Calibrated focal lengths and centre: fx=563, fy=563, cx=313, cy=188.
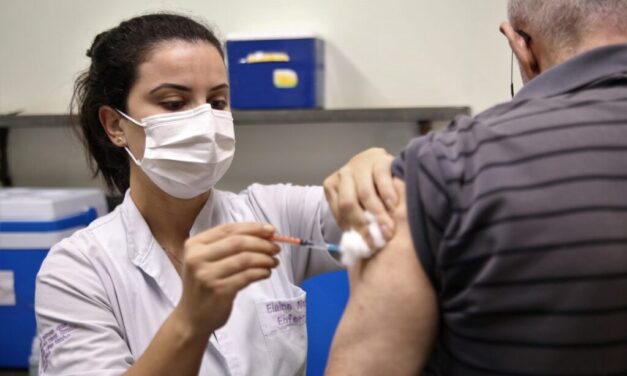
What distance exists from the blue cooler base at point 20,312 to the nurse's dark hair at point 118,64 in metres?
0.82

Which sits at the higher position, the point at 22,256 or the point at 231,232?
the point at 231,232

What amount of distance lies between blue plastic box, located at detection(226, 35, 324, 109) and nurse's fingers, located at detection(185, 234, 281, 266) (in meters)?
1.41

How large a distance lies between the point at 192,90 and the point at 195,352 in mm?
581

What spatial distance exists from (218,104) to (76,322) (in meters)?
0.56

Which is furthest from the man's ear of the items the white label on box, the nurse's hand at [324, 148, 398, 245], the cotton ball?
the white label on box

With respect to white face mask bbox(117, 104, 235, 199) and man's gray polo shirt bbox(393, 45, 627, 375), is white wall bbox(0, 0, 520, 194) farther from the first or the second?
man's gray polo shirt bbox(393, 45, 627, 375)

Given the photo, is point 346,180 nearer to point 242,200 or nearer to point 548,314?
point 548,314

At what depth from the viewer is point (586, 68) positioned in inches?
28.4

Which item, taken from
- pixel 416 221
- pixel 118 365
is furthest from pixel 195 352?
pixel 416 221

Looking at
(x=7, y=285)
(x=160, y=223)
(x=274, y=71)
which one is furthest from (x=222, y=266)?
(x=7, y=285)

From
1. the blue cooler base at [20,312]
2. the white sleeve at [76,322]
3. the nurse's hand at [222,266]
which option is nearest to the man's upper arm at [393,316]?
the nurse's hand at [222,266]

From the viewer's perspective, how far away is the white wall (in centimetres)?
233

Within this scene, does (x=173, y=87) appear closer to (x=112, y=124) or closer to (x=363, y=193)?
Answer: (x=112, y=124)

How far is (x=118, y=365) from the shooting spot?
1.06m
